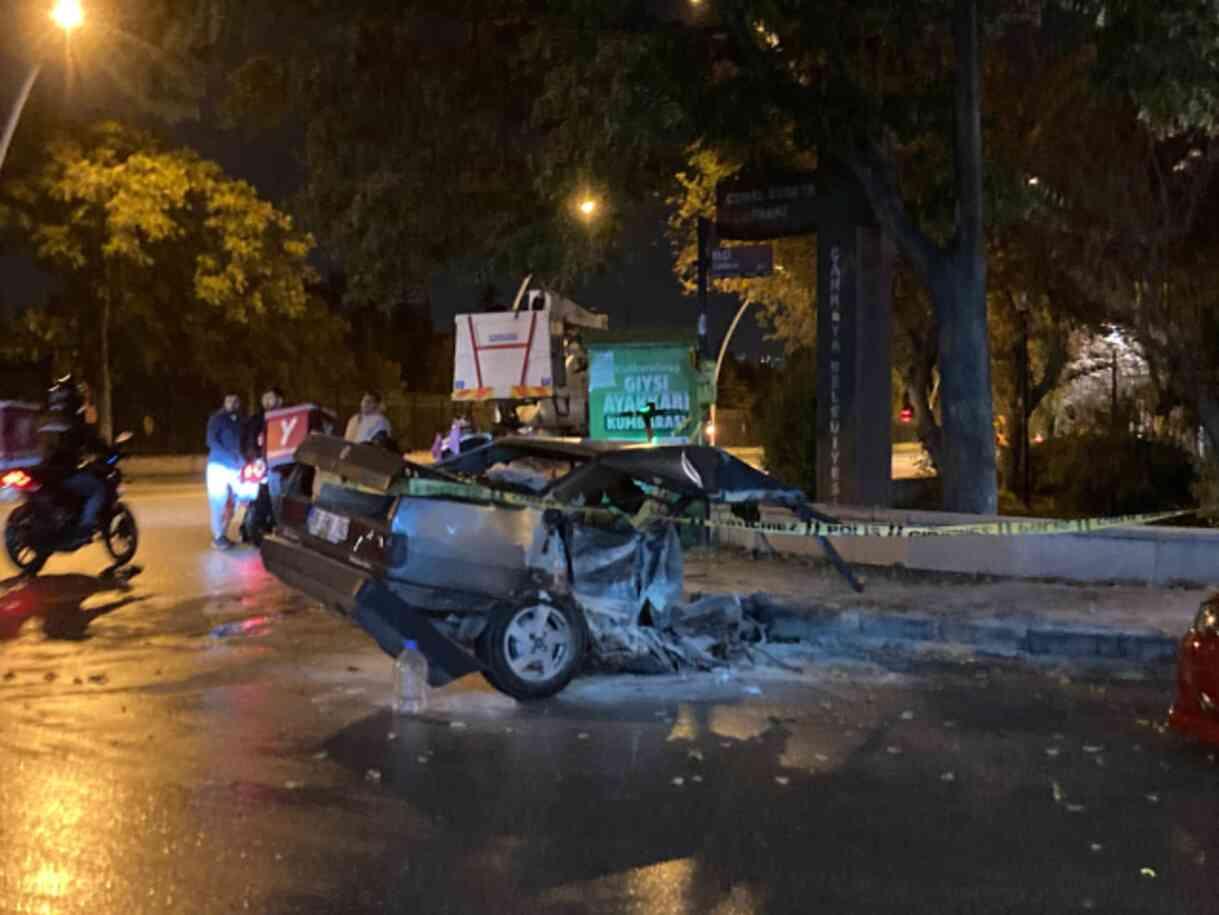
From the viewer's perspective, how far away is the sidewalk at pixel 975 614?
883cm

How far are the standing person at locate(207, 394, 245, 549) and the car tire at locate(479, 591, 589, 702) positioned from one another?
7023mm

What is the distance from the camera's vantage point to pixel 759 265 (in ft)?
52.3

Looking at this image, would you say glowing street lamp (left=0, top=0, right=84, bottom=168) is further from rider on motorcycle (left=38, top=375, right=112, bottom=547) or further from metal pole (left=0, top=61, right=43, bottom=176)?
rider on motorcycle (left=38, top=375, right=112, bottom=547)

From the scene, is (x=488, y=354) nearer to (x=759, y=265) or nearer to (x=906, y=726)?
(x=759, y=265)

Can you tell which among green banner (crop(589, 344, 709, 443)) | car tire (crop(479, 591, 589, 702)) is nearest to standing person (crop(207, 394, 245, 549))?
green banner (crop(589, 344, 709, 443))

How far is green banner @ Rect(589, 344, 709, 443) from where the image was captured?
15.2 metres

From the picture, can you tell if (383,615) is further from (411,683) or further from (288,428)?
(288,428)

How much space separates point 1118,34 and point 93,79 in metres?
19.0

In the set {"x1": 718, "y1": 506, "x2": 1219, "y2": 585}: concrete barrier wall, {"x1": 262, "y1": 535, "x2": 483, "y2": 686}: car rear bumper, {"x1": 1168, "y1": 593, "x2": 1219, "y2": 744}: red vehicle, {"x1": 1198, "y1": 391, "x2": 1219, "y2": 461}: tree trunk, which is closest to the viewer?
{"x1": 1168, "y1": 593, "x2": 1219, "y2": 744}: red vehicle

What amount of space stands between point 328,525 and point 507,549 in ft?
3.35

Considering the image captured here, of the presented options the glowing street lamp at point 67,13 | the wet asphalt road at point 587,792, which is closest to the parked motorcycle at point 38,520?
the wet asphalt road at point 587,792

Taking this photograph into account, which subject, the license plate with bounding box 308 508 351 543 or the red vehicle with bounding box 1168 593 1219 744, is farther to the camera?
the license plate with bounding box 308 508 351 543

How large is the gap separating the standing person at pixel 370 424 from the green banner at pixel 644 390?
9.38 ft

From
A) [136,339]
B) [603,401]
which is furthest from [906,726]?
[136,339]
